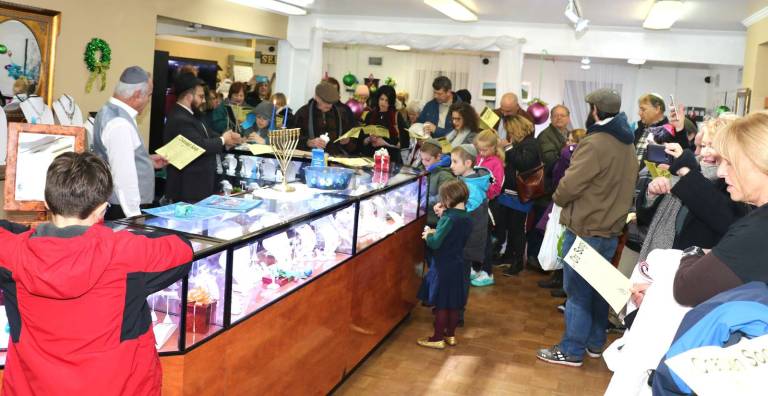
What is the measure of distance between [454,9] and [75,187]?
7.38 meters

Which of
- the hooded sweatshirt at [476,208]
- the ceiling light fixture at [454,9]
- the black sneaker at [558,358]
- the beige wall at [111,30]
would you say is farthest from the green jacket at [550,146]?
the beige wall at [111,30]

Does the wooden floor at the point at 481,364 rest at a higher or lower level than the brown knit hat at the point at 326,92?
lower

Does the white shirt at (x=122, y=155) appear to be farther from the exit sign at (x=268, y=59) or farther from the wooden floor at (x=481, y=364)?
the exit sign at (x=268, y=59)

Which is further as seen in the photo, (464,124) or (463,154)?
(464,124)

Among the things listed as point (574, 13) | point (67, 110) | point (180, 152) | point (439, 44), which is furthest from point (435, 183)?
point (439, 44)

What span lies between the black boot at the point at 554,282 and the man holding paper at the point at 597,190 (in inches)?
82.0

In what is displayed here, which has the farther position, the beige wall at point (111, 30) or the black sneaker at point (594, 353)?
the beige wall at point (111, 30)

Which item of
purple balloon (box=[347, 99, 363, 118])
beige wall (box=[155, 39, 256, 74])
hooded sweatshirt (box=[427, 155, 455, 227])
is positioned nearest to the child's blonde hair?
hooded sweatshirt (box=[427, 155, 455, 227])

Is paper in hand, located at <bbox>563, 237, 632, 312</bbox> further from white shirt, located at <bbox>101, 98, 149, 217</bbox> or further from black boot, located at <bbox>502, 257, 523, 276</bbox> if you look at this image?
black boot, located at <bbox>502, 257, 523, 276</bbox>

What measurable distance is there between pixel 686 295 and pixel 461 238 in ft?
8.90

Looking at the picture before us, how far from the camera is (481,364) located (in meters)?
4.81

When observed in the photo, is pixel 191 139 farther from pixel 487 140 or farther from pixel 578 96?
pixel 578 96

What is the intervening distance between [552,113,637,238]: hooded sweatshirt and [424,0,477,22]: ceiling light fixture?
12.7 feet

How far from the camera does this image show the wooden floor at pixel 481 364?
4363 millimetres
